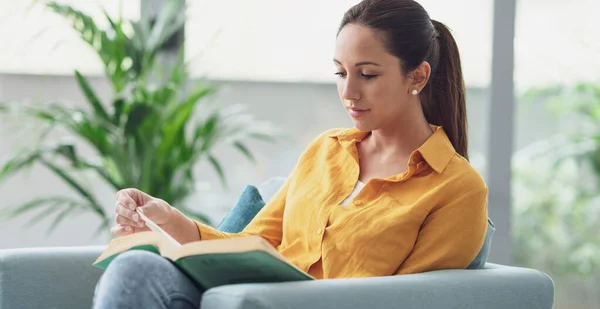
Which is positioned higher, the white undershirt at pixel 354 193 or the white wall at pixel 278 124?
the white undershirt at pixel 354 193

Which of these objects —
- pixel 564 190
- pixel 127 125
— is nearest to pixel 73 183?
pixel 127 125

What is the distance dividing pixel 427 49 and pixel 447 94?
0.43 ft

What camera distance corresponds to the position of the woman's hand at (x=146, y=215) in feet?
5.69

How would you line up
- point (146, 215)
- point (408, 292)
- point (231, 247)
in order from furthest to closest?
point (146, 215) < point (408, 292) < point (231, 247)

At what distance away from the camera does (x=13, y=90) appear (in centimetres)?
330

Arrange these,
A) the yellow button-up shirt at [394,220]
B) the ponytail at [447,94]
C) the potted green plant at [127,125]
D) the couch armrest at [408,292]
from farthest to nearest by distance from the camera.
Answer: the potted green plant at [127,125], the ponytail at [447,94], the yellow button-up shirt at [394,220], the couch armrest at [408,292]

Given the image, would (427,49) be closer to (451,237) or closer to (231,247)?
(451,237)

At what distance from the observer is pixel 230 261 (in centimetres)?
141

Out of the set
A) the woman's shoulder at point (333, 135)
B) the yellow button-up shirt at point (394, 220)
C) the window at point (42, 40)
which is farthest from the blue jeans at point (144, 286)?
the window at point (42, 40)

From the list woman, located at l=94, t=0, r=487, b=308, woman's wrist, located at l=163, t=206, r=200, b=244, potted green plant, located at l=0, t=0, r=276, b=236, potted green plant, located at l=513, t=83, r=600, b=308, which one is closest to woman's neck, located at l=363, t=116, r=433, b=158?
woman, located at l=94, t=0, r=487, b=308

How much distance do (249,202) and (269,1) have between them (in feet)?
5.40

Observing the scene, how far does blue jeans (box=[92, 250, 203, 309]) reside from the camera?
54.7 inches

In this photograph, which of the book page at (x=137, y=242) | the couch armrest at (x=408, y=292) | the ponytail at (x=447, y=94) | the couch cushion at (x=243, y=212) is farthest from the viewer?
the couch cushion at (x=243, y=212)

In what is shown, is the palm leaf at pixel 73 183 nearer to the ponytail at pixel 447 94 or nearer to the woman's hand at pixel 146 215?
the woman's hand at pixel 146 215
